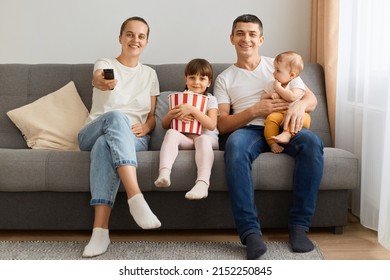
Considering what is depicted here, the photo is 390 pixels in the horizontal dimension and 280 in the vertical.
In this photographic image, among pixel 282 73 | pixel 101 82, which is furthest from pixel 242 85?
pixel 101 82

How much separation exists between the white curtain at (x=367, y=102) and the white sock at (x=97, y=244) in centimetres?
120

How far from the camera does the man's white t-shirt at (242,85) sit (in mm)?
2504

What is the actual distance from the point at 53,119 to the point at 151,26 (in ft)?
3.25

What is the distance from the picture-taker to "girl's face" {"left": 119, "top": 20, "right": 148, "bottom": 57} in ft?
8.18

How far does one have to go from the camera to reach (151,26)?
3203 millimetres

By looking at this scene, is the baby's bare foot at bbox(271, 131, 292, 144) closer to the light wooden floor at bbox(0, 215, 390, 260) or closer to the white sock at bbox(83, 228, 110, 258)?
the light wooden floor at bbox(0, 215, 390, 260)

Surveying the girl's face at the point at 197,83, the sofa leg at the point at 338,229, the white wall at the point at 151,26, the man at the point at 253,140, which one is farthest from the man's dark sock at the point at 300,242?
the white wall at the point at 151,26

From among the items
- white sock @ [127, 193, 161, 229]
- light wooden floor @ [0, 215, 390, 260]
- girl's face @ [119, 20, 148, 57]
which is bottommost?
light wooden floor @ [0, 215, 390, 260]

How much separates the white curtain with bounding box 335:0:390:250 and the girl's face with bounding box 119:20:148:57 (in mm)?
1080

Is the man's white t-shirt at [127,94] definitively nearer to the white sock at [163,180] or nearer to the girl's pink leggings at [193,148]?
the girl's pink leggings at [193,148]

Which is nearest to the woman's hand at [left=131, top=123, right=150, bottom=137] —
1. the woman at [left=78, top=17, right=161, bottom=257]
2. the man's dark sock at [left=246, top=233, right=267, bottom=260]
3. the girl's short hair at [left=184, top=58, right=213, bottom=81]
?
the woman at [left=78, top=17, right=161, bottom=257]
